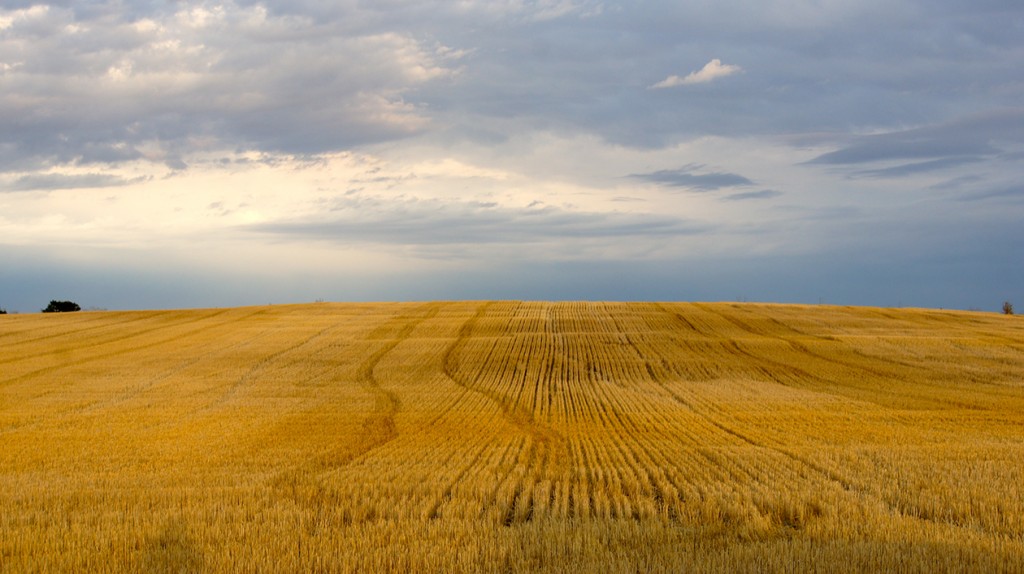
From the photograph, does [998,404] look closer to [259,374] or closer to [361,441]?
[361,441]

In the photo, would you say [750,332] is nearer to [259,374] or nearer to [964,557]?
[259,374]

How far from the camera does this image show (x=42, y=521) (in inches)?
426

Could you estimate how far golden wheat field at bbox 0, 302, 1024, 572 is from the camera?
9297mm

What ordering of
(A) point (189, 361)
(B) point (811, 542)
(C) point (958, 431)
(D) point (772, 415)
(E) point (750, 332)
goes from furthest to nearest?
(E) point (750, 332)
(A) point (189, 361)
(D) point (772, 415)
(C) point (958, 431)
(B) point (811, 542)

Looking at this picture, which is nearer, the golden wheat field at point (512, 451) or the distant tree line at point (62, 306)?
the golden wheat field at point (512, 451)

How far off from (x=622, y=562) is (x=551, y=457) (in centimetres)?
894

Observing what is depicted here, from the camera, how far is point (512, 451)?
18047mm

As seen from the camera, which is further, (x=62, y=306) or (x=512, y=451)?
(x=62, y=306)

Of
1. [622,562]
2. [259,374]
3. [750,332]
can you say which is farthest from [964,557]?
[750,332]

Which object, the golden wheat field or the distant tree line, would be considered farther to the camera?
the distant tree line

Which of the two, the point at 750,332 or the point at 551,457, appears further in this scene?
the point at 750,332

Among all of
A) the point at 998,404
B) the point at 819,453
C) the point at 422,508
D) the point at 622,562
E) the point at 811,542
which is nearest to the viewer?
the point at 622,562

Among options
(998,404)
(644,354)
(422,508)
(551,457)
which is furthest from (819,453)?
(644,354)

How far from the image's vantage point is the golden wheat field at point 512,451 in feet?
30.5
